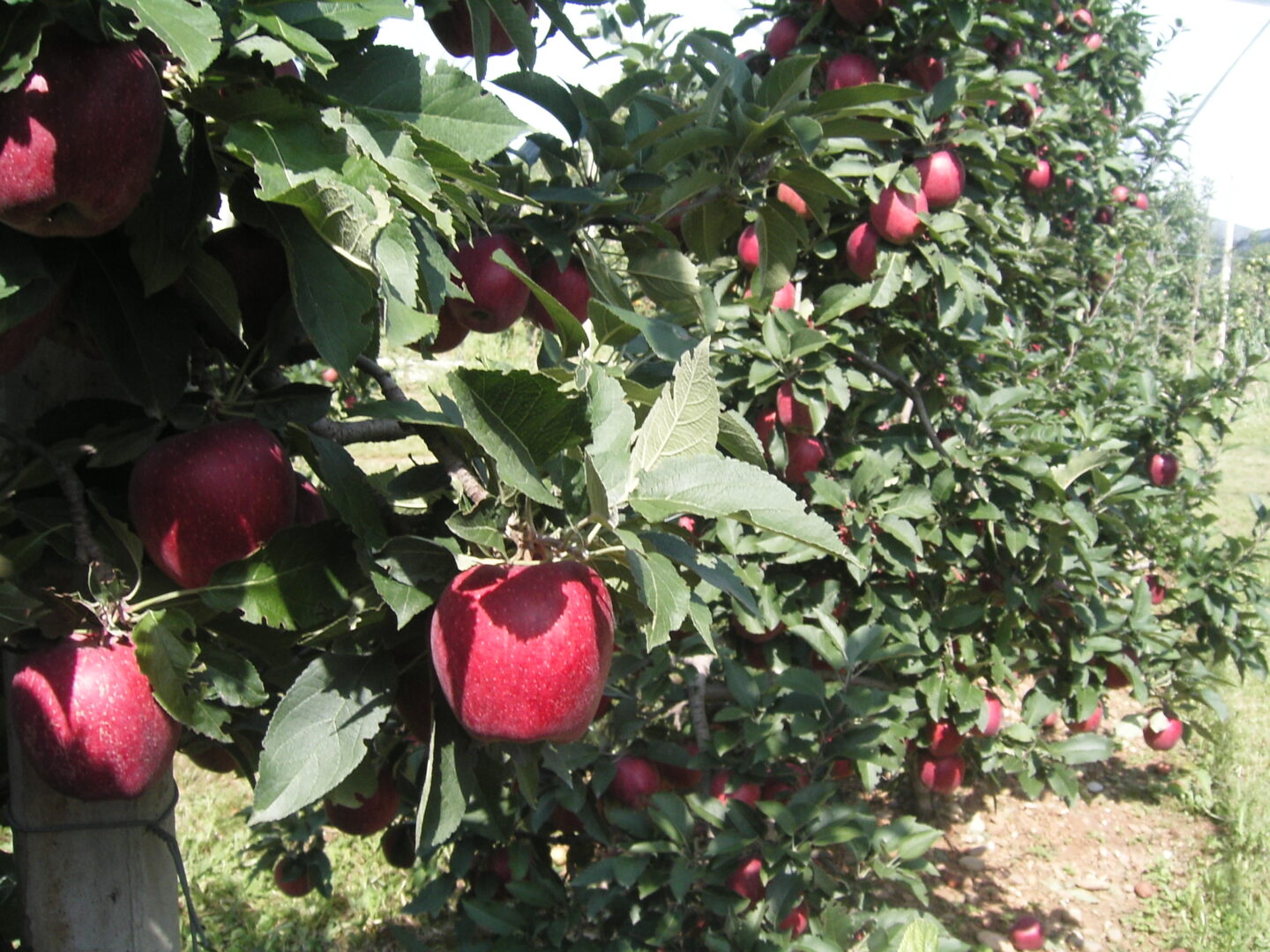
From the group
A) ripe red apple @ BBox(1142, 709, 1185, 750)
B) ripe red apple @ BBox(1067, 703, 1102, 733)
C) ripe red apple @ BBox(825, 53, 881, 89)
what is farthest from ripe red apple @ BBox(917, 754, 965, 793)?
ripe red apple @ BBox(825, 53, 881, 89)

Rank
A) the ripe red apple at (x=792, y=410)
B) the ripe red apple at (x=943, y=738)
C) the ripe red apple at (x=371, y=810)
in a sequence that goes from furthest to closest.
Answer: the ripe red apple at (x=943, y=738) → the ripe red apple at (x=792, y=410) → the ripe red apple at (x=371, y=810)

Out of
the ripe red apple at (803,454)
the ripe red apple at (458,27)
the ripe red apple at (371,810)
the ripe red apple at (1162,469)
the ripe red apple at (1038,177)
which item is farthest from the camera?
the ripe red apple at (1038,177)

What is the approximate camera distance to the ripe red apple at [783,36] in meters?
2.00

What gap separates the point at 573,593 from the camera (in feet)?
2.11

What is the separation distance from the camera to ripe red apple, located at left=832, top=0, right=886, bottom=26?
1.86 m

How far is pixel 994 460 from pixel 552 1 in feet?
4.48

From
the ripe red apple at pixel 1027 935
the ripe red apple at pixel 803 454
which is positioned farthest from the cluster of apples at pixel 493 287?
the ripe red apple at pixel 1027 935

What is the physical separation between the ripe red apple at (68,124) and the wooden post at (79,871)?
0.46 m

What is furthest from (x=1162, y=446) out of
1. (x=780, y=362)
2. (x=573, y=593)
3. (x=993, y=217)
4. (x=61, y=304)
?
(x=61, y=304)

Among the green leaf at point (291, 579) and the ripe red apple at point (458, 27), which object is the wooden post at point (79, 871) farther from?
the ripe red apple at point (458, 27)

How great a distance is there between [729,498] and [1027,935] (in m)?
2.29

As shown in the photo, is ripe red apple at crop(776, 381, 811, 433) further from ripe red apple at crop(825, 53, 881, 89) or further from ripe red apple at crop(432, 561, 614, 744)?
ripe red apple at crop(432, 561, 614, 744)

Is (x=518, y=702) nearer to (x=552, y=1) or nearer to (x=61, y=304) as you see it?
(x=61, y=304)

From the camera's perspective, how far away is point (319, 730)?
0.64 meters
